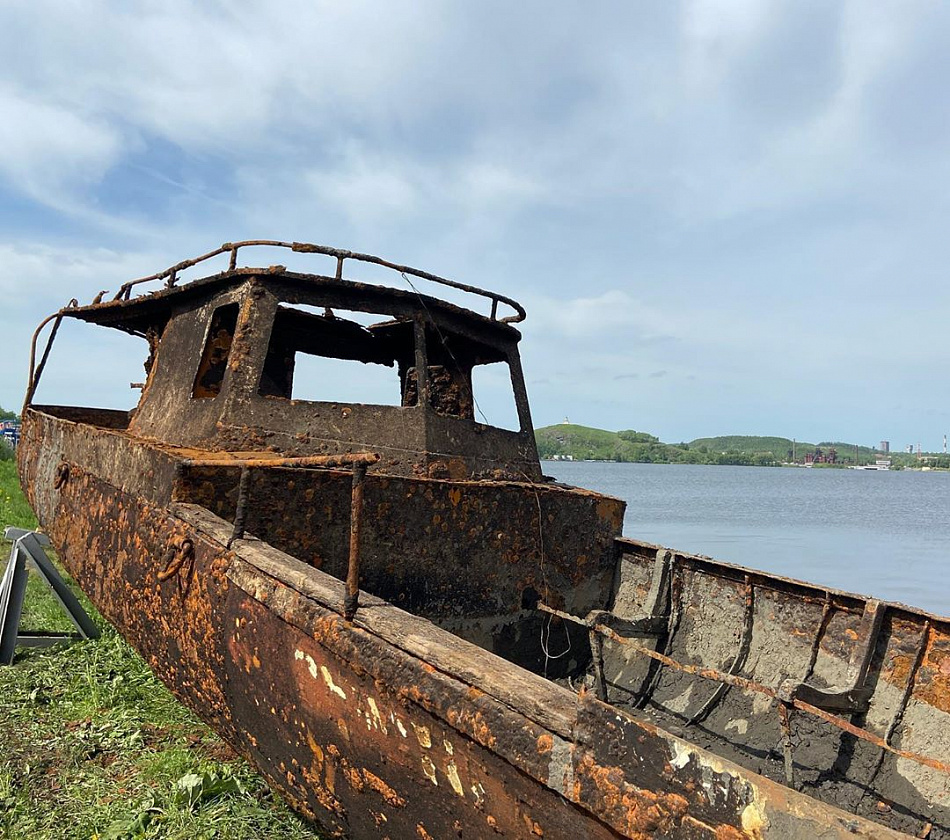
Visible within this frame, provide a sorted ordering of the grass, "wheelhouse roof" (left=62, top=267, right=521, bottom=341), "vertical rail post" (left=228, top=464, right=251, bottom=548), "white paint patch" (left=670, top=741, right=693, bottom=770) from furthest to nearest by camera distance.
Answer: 1. "wheelhouse roof" (left=62, top=267, right=521, bottom=341)
2. "vertical rail post" (left=228, top=464, right=251, bottom=548)
3. the grass
4. "white paint patch" (left=670, top=741, right=693, bottom=770)

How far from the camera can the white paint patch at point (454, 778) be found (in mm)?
1804

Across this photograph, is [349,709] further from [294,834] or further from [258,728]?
[294,834]

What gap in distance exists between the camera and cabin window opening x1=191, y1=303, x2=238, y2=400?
203 inches

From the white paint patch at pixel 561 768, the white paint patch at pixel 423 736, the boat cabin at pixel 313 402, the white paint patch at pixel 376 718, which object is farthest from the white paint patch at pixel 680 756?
the boat cabin at pixel 313 402

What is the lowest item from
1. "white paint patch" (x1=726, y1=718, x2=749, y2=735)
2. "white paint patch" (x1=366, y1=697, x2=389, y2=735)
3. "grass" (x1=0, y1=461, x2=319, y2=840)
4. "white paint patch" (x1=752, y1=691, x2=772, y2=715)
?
"white paint patch" (x1=726, y1=718, x2=749, y2=735)

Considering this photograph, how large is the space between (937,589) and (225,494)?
19508mm

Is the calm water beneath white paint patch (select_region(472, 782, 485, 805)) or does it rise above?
beneath

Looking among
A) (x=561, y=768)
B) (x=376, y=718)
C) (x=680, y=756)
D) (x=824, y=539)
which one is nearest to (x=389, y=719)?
(x=376, y=718)

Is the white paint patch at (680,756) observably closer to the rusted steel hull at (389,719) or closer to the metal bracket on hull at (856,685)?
the rusted steel hull at (389,719)

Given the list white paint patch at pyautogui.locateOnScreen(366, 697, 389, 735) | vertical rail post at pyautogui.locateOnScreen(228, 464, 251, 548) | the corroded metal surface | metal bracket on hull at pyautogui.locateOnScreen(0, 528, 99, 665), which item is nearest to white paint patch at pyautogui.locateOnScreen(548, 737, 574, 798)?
white paint patch at pyautogui.locateOnScreen(366, 697, 389, 735)

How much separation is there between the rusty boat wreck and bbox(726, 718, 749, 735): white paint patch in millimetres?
10

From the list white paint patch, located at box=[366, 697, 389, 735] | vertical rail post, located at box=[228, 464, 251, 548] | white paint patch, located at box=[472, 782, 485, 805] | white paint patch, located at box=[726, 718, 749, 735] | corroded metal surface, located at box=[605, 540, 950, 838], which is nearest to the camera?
white paint patch, located at box=[472, 782, 485, 805]

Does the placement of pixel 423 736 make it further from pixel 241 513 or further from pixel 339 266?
pixel 339 266

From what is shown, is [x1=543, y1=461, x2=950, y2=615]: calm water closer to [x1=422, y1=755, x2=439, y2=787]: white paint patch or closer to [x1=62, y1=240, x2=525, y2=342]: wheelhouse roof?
[x1=62, y1=240, x2=525, y2=342]: wheelhouse roof
